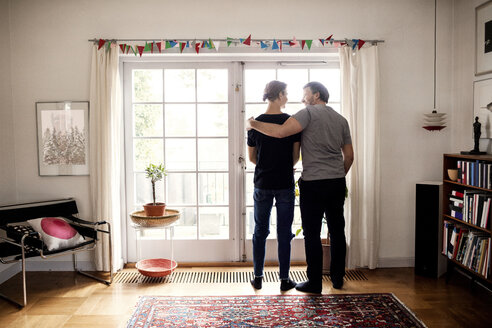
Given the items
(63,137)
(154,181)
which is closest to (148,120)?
(154,181)

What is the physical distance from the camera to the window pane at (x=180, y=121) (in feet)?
13.5

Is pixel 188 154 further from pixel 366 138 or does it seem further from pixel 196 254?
pixel 366 138

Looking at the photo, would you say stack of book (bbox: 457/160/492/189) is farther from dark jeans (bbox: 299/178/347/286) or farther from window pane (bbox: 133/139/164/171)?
window pane (bbox: 133/139/164/171)

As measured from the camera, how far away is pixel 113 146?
3.85 metres

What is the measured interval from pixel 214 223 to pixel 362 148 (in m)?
1.64

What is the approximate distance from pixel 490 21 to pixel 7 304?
179 inches

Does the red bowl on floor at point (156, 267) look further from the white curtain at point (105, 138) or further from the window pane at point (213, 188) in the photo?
the window pane at point (213, 188)

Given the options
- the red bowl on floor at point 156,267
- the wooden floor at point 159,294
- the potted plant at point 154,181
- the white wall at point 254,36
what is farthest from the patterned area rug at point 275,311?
the white wall at point 254,36

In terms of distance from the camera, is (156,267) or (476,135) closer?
(476,135)

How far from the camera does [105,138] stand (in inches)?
150

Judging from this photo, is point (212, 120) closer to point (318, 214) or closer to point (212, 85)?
point (212, 85)

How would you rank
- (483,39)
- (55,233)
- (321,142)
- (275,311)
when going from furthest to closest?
1. (483,39)
2. (55,233)
3. (321,142)
4. (275,311)

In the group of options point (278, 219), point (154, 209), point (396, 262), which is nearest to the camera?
point (278, 219)

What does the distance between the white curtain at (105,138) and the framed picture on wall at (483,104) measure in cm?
327
